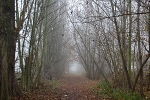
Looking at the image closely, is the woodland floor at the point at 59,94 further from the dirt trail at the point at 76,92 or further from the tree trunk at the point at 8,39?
the tree trunk at the point at 8,39

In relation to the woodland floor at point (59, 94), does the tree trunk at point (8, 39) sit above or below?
above

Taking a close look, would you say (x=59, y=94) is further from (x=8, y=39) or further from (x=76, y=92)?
(x=8, y=39)

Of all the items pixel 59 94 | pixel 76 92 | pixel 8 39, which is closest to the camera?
pixel 8 39

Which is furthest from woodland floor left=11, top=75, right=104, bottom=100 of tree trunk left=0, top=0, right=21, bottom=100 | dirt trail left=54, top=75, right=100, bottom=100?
tree trunk left=0, top=0, right=21, bottom=100

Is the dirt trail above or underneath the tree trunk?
underneath

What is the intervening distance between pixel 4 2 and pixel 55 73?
1834 cm

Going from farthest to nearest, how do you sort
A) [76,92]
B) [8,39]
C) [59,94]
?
1. [76,92]
2. [59,94]
3. [8,39]

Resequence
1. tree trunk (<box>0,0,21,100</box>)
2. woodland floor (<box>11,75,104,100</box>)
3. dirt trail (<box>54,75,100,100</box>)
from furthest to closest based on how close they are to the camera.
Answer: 1. dirt trail (<box>54,75,100,100</box>)
2. woodland floor (<box>11,75,104,100</box>)
3. tree trunk (<box>0,0,21,100</box>)

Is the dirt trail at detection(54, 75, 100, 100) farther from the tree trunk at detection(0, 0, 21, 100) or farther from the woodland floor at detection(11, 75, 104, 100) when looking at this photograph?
the tree trunk at detection(0, 0, 21, 100)

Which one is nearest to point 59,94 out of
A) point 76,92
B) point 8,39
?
point 76,92

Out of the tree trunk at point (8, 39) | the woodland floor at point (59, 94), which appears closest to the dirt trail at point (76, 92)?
the woodland floor at point (59, 94)

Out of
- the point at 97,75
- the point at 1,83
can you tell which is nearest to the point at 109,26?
the point at 1,83

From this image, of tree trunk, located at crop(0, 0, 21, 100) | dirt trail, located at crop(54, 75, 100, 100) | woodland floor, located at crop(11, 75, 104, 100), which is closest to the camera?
tree trunk, located at crop(0, 0, 21, 100)

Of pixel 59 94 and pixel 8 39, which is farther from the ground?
pixel 8 39
